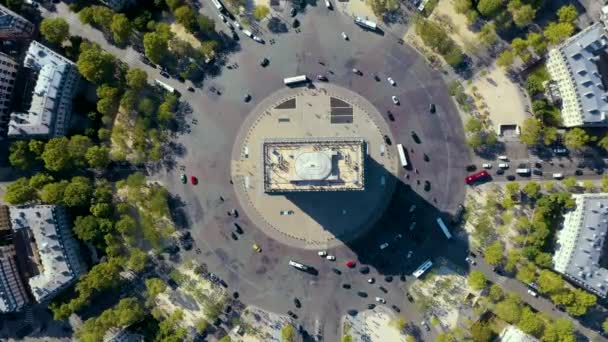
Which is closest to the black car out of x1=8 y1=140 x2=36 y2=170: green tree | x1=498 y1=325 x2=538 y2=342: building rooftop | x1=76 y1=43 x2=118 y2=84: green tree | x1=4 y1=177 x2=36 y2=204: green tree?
x1=498 y1=325 x2=538 y2=342: building rooftop

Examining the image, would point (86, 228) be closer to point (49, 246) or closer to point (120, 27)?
point (49, 246)

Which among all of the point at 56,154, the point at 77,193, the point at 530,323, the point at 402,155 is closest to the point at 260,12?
the point at 402,155

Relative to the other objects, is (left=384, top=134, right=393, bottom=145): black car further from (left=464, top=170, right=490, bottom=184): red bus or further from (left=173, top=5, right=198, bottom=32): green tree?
(left=173, top=5, right=198, bottom=32): green tree

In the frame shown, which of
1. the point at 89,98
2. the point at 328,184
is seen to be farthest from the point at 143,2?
the point at 328,184

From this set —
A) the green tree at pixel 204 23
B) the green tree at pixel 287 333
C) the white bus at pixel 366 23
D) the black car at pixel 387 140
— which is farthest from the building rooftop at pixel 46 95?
the black car at pixel 387 140

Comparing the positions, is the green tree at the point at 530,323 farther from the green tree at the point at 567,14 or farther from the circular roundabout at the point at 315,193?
the green tree at the point at 567,14

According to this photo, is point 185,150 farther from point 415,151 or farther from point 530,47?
point 530,47
